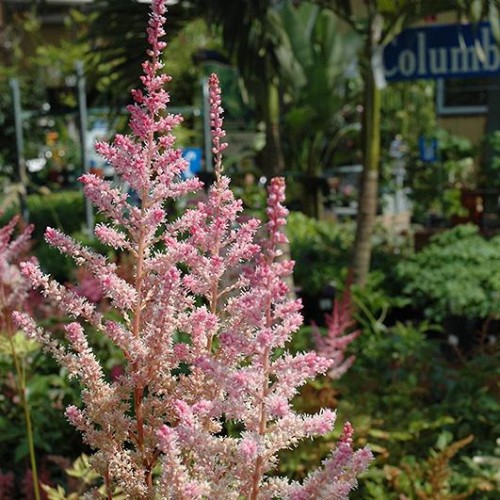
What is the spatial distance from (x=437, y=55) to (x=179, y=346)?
455 centimetres

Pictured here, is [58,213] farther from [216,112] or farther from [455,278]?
[216,112]

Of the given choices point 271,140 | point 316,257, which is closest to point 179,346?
point 271,140

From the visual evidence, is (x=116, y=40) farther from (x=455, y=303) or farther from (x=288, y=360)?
(x=288, y=360)

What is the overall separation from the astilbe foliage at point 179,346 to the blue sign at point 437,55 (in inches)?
173

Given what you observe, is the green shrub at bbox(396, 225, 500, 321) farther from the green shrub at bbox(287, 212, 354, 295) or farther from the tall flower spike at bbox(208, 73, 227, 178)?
the tall flower spike at bbox(208, 73, 227, 178)

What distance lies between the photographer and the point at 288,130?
33.3ft

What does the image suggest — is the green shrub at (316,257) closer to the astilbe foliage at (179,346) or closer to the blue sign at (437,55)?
the blue sign at (437,55)

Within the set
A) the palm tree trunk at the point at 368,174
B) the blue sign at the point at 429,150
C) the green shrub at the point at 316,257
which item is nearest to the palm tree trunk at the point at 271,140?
the palm tree trunk at the point at 368,174

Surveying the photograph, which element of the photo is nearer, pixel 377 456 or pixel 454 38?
pixel 377 456

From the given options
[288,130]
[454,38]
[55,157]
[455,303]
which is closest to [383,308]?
[455,303]

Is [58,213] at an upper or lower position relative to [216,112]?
lower

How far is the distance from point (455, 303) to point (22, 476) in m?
2.63

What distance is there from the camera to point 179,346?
142cm

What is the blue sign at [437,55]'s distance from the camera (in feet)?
Result: 18.4
